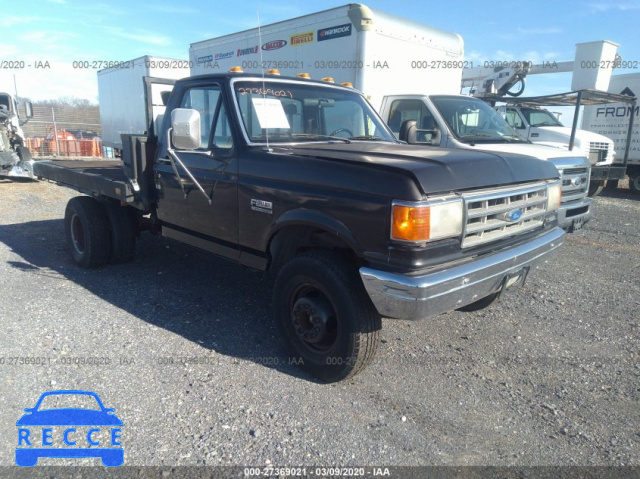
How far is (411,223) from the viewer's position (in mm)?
2559

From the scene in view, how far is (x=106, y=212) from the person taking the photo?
5.44 m

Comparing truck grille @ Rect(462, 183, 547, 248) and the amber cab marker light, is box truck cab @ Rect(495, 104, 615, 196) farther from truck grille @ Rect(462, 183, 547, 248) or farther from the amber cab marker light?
the amber cab marker light

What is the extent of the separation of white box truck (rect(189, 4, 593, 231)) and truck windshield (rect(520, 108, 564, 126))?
127 inches

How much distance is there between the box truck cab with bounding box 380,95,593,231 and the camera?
6.09 m

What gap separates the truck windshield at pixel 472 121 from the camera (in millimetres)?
6645

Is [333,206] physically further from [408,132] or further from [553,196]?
[408,132]

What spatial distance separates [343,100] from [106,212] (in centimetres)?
309

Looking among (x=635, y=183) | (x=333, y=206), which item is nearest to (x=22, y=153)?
(x=333, y=206)

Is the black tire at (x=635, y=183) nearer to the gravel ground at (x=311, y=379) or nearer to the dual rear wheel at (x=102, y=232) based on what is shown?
the gravel ground at (x=311, y=379)

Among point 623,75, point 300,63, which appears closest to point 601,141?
point 623,75

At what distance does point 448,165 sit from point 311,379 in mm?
1730

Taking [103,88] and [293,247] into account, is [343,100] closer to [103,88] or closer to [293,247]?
[293,247]

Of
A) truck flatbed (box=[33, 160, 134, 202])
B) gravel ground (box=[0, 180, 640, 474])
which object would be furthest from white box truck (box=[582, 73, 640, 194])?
truck flatbed (box=[33, 160, 134, 202])

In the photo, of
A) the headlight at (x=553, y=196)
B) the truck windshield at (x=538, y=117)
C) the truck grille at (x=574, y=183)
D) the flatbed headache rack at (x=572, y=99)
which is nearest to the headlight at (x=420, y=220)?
the headlight at (x=553, y=196)
